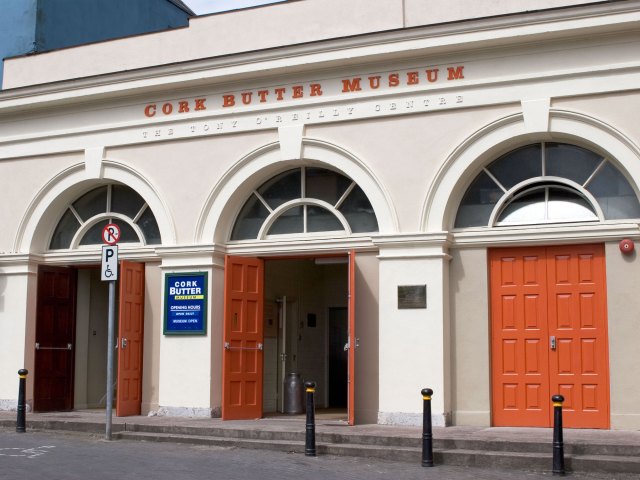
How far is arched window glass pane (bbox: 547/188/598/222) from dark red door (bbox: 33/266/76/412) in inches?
353

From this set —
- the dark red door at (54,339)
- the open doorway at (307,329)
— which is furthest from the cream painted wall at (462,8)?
the dark red door at (54,339)

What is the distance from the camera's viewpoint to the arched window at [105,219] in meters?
16.2

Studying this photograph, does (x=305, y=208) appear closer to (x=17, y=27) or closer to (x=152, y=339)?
(x=152, y=339)

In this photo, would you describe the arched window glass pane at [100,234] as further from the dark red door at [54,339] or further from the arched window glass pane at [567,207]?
the arched window glass pane at [567,207]

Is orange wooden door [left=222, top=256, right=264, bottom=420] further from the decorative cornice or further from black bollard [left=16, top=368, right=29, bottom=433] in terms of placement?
the decorative cornice

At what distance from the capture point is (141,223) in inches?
642

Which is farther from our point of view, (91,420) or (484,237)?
(91,420)

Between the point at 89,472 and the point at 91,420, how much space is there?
473cm

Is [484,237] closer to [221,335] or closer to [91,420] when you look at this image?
[221,335]

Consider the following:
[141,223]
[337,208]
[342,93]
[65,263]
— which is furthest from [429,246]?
[65,263]

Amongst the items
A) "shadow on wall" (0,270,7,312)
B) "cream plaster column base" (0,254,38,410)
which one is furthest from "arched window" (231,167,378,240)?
"shadow on wall" (0,270,7,312)

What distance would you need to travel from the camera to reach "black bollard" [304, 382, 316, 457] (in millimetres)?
11562

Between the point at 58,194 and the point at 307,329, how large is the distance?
5.64 meters

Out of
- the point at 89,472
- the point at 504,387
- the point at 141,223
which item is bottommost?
the point at 89,472
